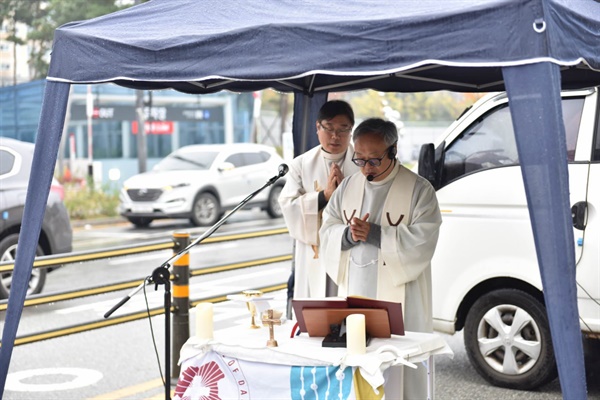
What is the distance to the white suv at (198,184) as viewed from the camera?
21.9 meters

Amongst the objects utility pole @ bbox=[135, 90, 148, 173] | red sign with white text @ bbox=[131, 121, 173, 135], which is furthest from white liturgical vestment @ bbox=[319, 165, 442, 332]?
red sign with white text @ bbox=[131, 121, 173, 135]

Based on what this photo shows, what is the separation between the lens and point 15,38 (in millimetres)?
29922

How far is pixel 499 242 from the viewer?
714cm

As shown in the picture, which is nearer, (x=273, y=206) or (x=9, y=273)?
(x=9, y=273)

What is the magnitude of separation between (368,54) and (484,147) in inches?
126

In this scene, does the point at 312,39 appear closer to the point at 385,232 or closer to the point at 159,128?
the point at 385,232

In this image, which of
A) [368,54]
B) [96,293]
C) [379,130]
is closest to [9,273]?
[96,293]

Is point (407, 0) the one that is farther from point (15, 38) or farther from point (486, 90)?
point (15, 38)

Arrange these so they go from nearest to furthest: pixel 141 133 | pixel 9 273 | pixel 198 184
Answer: pixel 9 273 → pixel 198 184 → pixel 141 133

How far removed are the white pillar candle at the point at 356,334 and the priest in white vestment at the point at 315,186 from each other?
178 centimetres

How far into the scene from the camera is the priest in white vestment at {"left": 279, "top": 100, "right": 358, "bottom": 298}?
20.5ft

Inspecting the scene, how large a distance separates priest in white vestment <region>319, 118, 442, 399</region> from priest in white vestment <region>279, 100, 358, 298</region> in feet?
1.94

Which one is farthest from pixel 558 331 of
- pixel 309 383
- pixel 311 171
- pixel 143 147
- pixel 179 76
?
pixel 143 147

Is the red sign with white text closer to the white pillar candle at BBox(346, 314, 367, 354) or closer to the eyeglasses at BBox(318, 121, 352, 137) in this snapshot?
the eyeglasses at BBox(318, 121, 352, 137)
